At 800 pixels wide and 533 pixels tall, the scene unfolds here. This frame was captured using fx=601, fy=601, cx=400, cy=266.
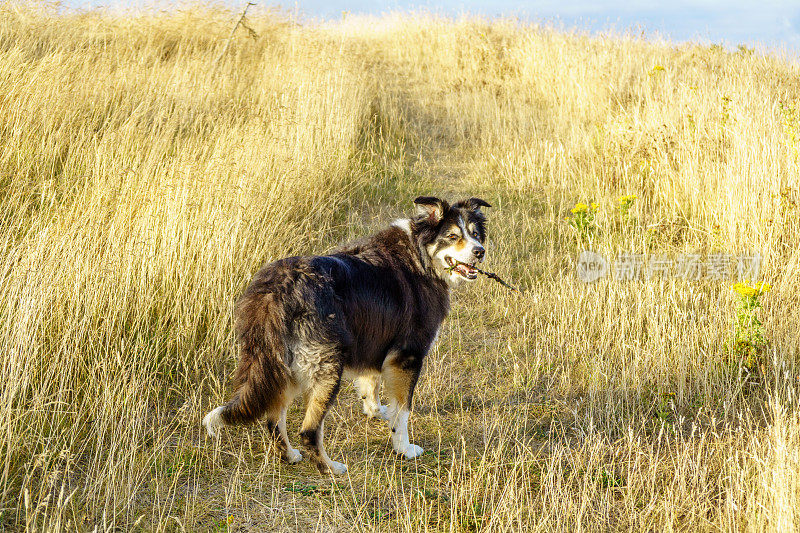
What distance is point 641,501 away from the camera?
10.3 ft

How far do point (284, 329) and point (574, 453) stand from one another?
193 cm

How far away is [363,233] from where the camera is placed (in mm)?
6652

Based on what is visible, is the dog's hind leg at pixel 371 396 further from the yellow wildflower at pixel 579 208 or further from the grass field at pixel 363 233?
the yellow wildflower at pixel 579 208

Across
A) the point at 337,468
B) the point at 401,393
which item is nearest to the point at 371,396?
the point at 401,393

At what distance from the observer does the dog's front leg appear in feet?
11.9

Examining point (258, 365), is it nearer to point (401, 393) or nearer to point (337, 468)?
point (337, 468)

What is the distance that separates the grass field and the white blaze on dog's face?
0.94 metres

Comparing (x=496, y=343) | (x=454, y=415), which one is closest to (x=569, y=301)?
(x=496, y=343)

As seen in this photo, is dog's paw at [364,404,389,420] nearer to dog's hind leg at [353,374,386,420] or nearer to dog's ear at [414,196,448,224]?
dog's hind leg at [353,374,386,420]

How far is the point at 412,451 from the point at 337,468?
491mm

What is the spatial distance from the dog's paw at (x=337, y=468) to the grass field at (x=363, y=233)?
0.07 metres

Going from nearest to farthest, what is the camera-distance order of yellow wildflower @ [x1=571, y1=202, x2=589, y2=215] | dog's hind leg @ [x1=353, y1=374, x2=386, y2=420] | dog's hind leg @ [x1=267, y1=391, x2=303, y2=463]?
1. dog's hind leg @ [x1=267, y1=391, x2=303, y2=463]
2. dog's hind leg @ [x1=353, y1=374, x2=386, y2=420]
3. yellow wildflower @ [x1=571, y1=202, x2=589, y2=215]

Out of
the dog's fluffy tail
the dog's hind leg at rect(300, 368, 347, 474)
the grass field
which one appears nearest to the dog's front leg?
the grass field

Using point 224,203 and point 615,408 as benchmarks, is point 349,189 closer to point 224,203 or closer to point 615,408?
point 224,203
